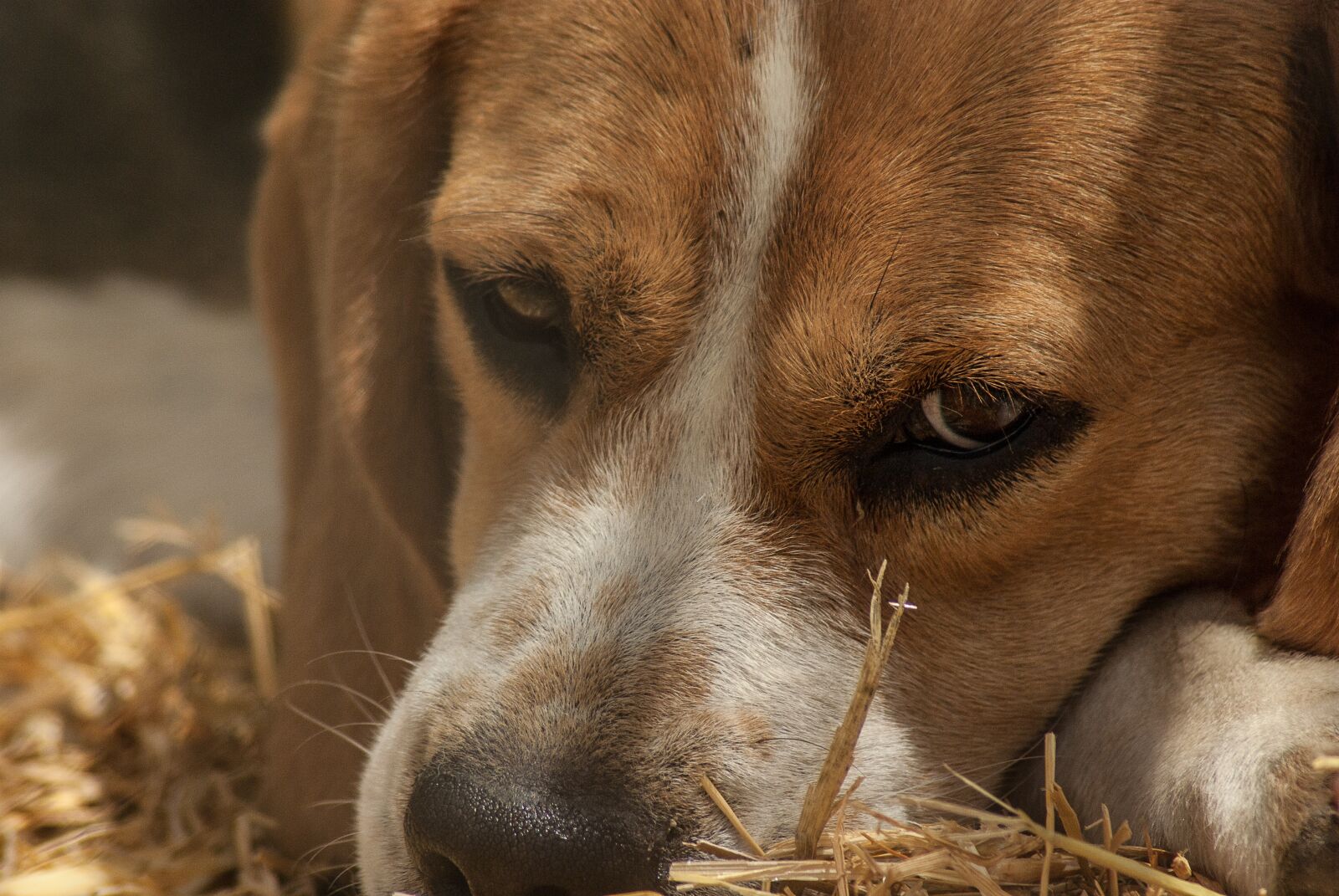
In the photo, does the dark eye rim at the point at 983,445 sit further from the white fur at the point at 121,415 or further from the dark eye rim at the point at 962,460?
the white fur at the point at 121,415

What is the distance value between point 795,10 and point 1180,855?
130 cm

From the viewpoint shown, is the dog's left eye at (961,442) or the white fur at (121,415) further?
the white fur at (121,415)

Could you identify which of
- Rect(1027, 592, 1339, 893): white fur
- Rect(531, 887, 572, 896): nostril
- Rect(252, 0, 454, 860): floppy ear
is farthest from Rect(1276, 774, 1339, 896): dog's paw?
Rect(252, 0, 454, 860): floppy ear

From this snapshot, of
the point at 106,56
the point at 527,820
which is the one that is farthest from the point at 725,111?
the point at 106,56

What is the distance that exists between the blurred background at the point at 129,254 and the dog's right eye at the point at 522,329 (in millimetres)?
1855

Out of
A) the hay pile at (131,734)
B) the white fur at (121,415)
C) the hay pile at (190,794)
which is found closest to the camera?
the hay pile at (190,794)

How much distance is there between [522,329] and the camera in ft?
7.86

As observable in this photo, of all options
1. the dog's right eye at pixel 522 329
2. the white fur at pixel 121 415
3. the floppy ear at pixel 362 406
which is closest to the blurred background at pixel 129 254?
the white fur at pixel 121 415

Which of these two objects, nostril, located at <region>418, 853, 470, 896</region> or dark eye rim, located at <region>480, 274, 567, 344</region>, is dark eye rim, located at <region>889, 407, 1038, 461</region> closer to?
dark eye rim, located at <region>480, 274, 567, 344</region>

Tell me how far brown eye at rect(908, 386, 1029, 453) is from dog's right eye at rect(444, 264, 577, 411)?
0.57 meters

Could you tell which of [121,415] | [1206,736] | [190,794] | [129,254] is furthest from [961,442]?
[129,254]

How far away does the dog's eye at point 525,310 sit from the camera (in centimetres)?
230

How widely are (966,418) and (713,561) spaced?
414mm

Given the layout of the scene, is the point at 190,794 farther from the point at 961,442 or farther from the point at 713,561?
the point at 961,442
